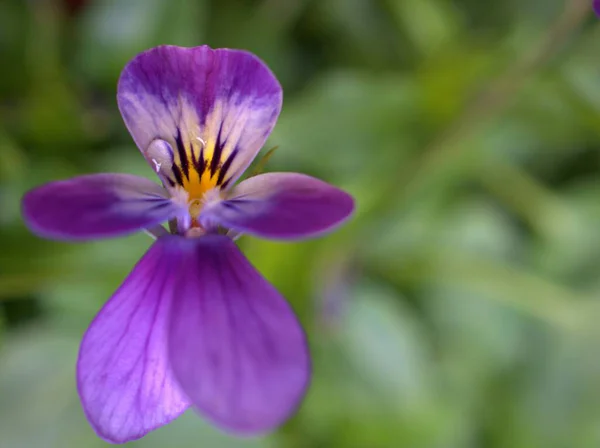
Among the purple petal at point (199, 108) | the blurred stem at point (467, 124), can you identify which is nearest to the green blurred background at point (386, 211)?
the blurred stem at point (467, 124)

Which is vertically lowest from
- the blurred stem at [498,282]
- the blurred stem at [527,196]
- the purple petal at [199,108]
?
the blurred stem at [498,282]

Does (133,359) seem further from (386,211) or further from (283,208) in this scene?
(386,211)

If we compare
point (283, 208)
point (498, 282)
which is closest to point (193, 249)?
point (283, 208)

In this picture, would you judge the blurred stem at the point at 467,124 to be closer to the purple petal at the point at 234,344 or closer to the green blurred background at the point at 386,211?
the green blurred background at the point at 386,211

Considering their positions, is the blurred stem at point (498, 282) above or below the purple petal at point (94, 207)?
below

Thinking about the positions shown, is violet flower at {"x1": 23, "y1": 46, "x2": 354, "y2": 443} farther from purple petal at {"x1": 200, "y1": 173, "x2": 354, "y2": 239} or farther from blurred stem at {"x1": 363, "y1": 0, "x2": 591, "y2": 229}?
blurred stem at {"x1": 363, "y1": 0, "x2": 591, "y2": 229}

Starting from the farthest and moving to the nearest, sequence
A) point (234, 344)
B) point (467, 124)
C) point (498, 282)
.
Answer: point (498, 282) → point (467, 124) → point (234, 344)

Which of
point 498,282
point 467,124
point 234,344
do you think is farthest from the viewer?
point 498,282
